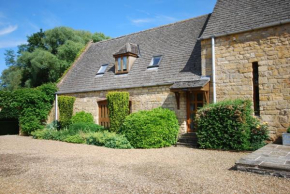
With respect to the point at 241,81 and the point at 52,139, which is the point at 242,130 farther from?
the point at 52,139

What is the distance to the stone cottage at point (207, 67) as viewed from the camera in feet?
28.6

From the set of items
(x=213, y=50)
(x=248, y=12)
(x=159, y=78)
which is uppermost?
(x=248, y=12)

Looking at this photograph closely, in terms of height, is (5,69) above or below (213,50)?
above

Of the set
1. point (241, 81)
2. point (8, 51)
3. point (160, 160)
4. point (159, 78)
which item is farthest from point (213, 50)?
point (8, 51)

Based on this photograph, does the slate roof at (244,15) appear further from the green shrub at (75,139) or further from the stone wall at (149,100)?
the green shrub at (75,139)

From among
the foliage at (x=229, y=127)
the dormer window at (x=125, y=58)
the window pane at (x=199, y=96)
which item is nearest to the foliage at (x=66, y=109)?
the dormer window at (x=125, y=58)

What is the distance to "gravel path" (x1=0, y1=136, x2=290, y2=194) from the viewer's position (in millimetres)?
4645

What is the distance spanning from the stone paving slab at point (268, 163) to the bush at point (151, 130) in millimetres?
3948

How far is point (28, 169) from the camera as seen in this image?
643 cm

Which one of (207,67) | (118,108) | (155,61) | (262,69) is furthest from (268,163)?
(155,61)

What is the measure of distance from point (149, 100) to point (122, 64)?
3218mm

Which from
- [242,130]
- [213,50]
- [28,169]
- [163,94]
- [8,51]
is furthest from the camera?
[8,51]

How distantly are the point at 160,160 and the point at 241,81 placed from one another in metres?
4.79

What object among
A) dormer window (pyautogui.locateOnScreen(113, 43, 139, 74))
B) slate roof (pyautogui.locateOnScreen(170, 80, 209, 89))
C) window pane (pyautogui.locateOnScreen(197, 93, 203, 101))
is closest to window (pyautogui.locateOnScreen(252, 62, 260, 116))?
slate roof (pyautogui.locateOnScreen(170, 80, 209, 89))
